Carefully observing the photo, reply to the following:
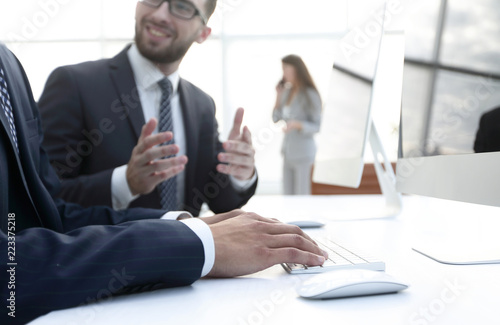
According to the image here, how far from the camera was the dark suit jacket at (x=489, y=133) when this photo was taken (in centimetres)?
53

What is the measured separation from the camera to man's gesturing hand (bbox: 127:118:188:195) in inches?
39.9

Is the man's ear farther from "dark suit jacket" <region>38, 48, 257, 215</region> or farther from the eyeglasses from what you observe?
"dark suit jacket" <region>38, 48, 257, 215</region>

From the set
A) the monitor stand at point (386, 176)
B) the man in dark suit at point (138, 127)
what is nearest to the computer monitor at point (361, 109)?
the monitor stand at point (386, 176)

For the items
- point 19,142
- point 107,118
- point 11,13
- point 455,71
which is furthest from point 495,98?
point 11,13

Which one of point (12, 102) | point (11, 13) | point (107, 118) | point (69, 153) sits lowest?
point (69, 153)

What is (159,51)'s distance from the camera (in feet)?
5.02

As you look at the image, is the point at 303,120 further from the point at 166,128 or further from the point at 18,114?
the point at 18,114

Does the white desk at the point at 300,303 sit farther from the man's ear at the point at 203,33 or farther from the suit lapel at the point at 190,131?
the man's ear at the point at 203,33

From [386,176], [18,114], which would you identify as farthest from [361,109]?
Answer: [18,114]

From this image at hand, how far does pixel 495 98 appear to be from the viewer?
0.52 metres

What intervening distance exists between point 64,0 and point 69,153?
14.8ft

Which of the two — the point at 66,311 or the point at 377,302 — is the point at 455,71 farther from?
the point at 66,311

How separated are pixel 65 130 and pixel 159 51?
1.43ft

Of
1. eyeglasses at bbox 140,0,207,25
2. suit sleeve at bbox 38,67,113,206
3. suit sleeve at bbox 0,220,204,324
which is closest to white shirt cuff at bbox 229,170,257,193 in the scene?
suit sleeve at bbox 38,67,113,206
